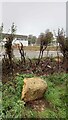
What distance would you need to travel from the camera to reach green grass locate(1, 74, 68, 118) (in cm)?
412

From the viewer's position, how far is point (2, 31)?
5.96m

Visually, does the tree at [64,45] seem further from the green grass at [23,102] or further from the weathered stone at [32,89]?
the weathered stone at [32,89]

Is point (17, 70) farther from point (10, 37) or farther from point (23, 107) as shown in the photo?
point (23, 107)

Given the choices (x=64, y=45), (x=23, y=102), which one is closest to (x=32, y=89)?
(x=23, y=102)

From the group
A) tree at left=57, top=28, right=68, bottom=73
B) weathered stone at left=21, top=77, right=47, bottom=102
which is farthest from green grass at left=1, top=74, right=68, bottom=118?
tree at left=57, top=28, right=68, bottom=73

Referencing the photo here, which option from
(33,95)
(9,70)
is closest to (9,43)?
(9,70)

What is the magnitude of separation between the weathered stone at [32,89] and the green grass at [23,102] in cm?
15

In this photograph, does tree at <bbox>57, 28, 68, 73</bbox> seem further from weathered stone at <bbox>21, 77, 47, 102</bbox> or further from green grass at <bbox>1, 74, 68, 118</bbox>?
weathered stone at <bbox>21, 77, 47, 102</bbox>

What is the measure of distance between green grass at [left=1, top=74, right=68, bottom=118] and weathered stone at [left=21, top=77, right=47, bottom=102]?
5.9 inches

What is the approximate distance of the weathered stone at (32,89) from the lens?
4355mm

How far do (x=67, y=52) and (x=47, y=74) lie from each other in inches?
59.1

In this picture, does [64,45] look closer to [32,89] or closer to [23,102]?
[32,89]

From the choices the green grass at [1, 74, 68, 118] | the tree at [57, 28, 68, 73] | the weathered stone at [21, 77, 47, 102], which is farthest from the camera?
the tree at [57, 28, 68, 73]

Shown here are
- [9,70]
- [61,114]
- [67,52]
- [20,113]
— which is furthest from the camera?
[67,52]
